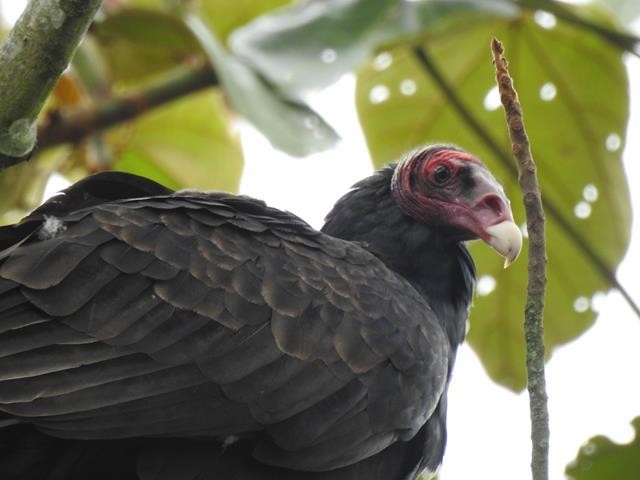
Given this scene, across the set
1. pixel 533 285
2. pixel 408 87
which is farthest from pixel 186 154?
pixel 533 285

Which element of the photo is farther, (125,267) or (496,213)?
(496,213)

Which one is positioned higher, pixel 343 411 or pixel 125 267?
pixel 125 267

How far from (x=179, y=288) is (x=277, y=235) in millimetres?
611

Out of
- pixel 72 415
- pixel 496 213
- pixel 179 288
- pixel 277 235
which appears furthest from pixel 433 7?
pixel 72 415

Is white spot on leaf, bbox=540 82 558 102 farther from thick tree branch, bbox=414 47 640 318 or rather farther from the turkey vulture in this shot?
the turkey vulture

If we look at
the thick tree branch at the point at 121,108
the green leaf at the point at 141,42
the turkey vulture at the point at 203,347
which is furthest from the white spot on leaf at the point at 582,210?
the green leaf at the point at 141,42

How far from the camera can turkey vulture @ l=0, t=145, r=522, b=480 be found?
16.5 feet

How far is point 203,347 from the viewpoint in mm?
5258

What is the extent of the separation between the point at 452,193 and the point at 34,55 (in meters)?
2.56

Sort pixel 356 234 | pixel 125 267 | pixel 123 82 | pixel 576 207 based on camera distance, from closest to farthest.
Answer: pixel 125 267, pixel 356 234, pixel 123 82, pixel 576 207

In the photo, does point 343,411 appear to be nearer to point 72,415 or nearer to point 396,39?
point 72,415

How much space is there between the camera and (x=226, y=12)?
25.3ft

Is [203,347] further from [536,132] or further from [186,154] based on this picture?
[536,132]

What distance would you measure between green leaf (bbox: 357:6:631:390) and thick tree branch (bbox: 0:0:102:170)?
116 inches
